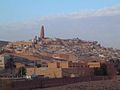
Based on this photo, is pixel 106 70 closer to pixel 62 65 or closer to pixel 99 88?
pixel 62 65

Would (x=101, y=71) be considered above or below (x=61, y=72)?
above

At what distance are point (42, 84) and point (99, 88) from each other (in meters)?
9.01

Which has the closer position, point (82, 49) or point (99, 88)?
point (99, 88)

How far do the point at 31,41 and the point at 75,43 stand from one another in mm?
17867

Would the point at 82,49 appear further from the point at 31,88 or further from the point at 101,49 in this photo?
the point at 31,88

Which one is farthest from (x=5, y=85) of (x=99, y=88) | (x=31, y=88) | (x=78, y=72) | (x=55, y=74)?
(x=78, y=72)

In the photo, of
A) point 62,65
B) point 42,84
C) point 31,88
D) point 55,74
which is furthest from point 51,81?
point 62,65

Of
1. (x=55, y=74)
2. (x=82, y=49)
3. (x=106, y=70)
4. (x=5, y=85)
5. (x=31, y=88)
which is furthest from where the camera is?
(x=82, y=49)

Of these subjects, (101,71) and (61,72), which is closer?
(61,72)

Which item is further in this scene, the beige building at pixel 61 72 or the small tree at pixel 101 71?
the small tree at pixel 101 71

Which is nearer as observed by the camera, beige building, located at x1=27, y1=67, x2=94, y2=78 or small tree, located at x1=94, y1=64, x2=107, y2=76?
beige building, located at x1=27, y1=67, x2=94, y2=78

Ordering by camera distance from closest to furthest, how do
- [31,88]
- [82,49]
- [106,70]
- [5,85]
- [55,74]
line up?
[5,85] → [31,88] → [55,74] → [106,70] → [82,49]

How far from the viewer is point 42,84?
168 ft

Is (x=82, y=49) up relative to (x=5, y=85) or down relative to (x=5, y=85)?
up
